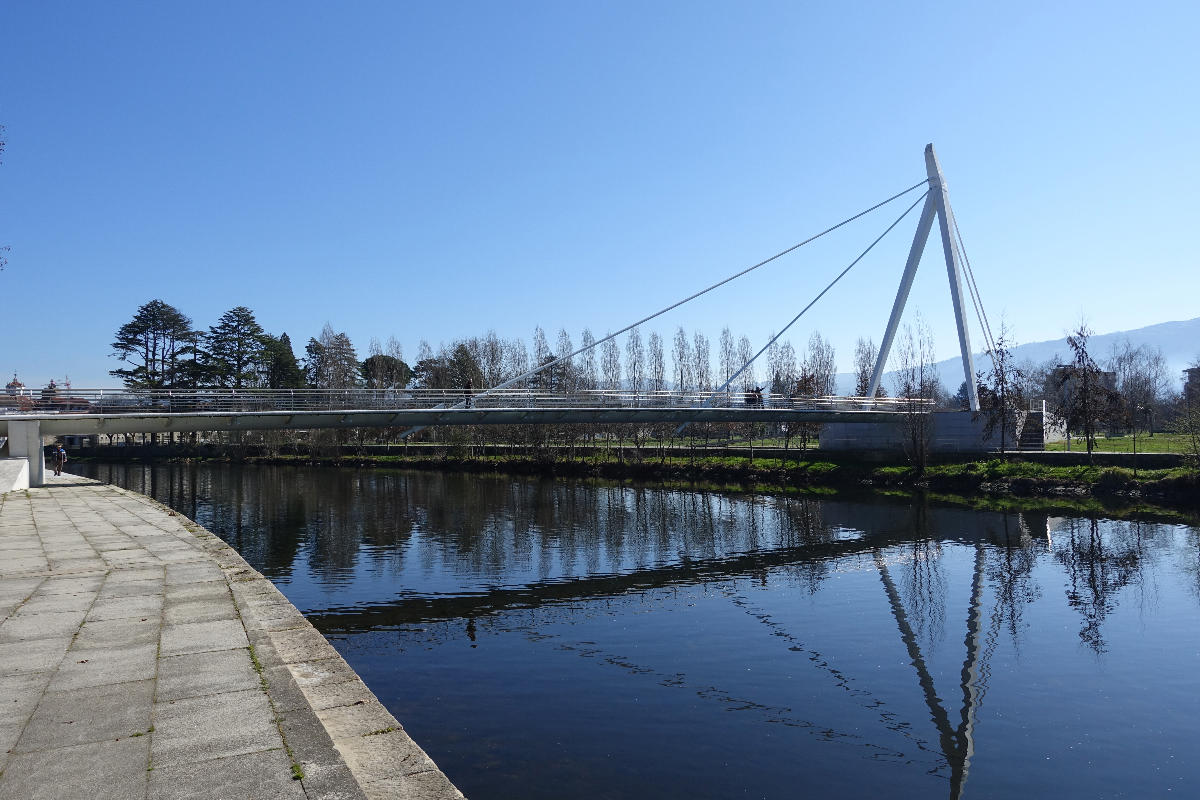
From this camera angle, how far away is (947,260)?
126ft

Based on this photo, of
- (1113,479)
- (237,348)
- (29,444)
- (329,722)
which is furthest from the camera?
(237,348)

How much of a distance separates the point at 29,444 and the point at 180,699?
87.6 feet

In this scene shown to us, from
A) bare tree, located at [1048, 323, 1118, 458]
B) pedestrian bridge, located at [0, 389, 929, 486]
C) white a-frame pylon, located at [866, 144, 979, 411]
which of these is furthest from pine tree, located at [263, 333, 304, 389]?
bare tree, located at [1048, 323, 1118, 458]

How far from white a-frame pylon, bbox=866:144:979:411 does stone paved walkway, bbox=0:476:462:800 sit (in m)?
35.6

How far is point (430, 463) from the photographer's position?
2181 inches

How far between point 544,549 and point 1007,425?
2627 cm

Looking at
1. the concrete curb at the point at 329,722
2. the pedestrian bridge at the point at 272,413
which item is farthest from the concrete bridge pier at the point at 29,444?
the concrete curb at the point at 329,722

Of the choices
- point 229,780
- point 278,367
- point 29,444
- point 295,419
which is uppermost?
point 278,367

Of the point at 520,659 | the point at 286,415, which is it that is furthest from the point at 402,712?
the point at 286,415

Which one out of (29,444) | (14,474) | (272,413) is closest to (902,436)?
(272,413)

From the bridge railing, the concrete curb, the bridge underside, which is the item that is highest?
the bridge railing

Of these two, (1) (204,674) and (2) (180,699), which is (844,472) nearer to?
(1) (204,674)

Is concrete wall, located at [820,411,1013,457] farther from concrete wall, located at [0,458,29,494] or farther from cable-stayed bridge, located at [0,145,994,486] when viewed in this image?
concrete wall, located at [0,458,29,494]

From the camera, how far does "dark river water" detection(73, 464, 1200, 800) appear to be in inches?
314
